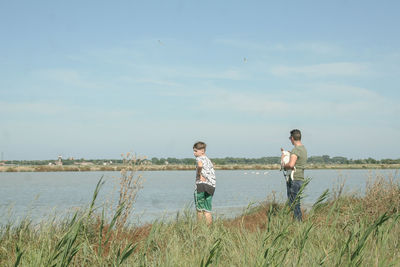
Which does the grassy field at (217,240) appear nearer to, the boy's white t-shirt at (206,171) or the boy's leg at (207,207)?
the boy's leg at (207,207)

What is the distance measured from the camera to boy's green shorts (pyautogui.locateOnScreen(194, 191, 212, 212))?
8.17 m

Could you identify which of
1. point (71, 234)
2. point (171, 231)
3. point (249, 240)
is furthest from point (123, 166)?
point (71, 234)

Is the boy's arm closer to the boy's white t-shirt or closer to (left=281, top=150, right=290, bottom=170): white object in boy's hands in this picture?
the boy's white t-shirt

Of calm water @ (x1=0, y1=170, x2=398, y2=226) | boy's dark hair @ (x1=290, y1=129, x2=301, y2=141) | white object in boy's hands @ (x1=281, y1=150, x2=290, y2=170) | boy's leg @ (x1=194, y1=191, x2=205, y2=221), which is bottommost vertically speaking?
calm water @ (x1=0, y1=170, x2=398, y2=226)

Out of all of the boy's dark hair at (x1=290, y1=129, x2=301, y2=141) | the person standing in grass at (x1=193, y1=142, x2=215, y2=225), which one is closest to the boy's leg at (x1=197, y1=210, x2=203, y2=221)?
the person standing in grass at (x1=193, y1=142, x2=215, y2=225)

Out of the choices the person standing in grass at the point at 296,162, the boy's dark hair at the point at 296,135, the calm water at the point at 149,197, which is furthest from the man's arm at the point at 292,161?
the calm water at the point at 149,197

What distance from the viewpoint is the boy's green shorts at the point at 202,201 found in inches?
322

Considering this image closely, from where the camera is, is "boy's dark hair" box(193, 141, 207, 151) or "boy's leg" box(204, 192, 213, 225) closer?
"boy's leg" box(204, 192, 213, 225)

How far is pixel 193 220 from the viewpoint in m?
7.73

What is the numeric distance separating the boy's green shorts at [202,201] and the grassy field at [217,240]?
1.25 feet

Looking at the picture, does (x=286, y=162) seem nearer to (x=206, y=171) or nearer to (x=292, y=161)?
(x=292, y=161)

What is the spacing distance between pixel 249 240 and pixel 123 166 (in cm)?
295

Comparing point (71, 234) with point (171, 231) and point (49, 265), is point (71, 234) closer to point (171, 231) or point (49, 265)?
point (49, 265)

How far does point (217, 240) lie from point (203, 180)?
551 cm
